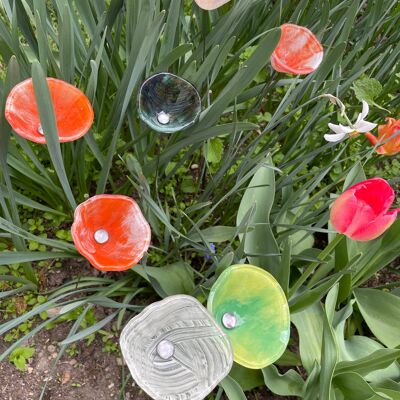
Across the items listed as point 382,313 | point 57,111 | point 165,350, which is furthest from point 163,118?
point 382,313

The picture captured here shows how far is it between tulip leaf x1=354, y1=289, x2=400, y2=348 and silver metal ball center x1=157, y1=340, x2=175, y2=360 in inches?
20.2

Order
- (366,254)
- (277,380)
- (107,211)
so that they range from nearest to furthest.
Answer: (107,211) < (277,380) < (366,254)

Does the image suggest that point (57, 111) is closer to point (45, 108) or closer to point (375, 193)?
point (45, 108)

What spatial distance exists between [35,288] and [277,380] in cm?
59

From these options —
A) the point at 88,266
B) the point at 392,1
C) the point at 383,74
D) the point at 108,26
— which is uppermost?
the point at 108,26

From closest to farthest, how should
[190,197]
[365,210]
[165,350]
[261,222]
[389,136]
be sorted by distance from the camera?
[365,210] < [165,350] < [389,136] < [261,222] < [190,197]

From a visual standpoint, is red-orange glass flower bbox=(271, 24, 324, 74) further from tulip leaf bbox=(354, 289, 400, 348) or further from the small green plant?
the small green plant

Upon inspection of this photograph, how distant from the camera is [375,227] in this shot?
73 cm

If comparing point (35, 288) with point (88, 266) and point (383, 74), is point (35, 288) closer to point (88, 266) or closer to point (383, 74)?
point (88, 266)

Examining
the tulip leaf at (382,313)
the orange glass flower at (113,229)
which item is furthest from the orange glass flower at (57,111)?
the tulip leaf at (382,313)

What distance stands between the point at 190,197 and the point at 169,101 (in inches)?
17.7

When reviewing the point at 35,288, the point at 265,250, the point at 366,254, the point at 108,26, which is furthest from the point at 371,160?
the point at 35,288

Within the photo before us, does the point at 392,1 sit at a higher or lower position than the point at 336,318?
higher

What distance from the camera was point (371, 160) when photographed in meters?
1.40
